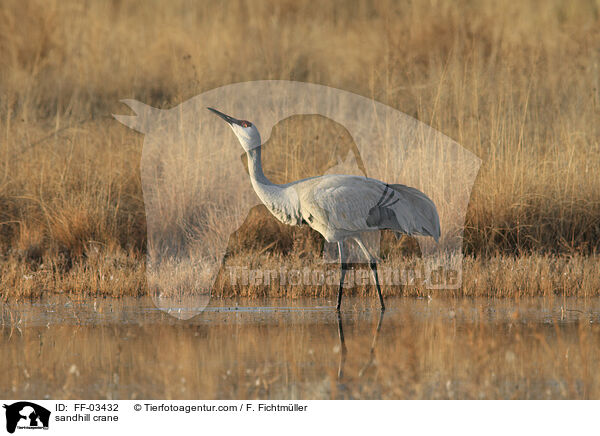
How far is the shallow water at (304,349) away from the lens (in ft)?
17.6

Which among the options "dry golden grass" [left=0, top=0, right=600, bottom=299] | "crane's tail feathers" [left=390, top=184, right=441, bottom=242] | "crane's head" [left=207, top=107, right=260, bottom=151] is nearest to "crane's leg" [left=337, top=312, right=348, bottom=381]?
"crane's tail feathers" [left=390, top=184, right=441, bottom=242]

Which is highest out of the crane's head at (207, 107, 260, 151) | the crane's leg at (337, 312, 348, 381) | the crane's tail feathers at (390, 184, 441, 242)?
the crane's head at (207, 107, 260, 151)

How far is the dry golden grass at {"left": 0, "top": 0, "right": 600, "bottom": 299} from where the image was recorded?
9.48 metres

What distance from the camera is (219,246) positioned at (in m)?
9.41

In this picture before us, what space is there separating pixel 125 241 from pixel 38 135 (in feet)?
9.40

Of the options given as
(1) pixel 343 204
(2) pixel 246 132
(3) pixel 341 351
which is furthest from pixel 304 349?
(2) pixel 246 132

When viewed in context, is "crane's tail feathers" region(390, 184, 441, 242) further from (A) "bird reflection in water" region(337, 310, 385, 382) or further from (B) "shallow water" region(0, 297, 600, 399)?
(A) "bird reflection in water" region(337, 310, 385, 382)

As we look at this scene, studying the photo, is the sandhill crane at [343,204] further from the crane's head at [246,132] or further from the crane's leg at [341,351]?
the crane's leg at [341,351]

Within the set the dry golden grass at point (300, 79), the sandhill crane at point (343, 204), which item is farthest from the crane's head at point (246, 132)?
the dry golden grass at point (300, 79)

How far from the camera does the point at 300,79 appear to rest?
49.2 ft

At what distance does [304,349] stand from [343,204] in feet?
5.88

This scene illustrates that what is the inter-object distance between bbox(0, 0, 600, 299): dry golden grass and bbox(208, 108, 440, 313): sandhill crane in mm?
801

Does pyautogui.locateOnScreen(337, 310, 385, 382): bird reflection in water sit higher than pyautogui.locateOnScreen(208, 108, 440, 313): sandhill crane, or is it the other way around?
pyautogui.locateOnScreen(208, 108, 440, 313): sandhill crane
